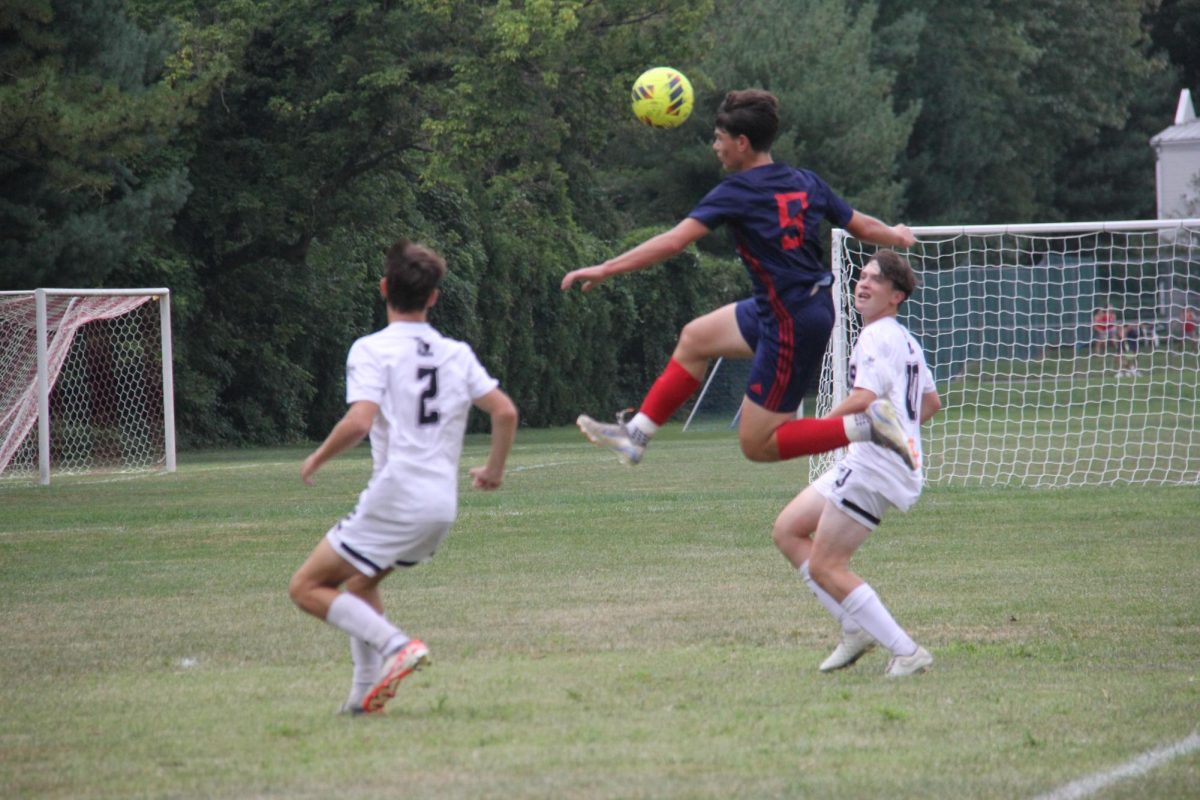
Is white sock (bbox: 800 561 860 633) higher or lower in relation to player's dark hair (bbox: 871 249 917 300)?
lower

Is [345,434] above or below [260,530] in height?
above

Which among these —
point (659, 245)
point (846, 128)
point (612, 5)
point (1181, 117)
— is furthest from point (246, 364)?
point (1181, 117)

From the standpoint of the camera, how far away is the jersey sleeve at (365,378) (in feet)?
20.0

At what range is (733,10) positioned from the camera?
5491 cm

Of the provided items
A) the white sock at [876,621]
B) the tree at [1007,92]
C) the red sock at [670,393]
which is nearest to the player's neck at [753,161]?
the red sock at [670,393]

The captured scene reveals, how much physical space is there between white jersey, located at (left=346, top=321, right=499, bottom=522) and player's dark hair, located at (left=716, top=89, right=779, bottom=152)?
5.97ft

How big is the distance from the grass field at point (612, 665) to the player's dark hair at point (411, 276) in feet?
5.21

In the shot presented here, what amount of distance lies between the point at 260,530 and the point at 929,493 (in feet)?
22.9

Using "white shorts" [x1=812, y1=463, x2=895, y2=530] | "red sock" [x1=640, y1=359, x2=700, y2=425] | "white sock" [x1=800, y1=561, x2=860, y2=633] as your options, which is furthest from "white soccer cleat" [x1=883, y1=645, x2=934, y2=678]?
"red sock" [x1=640, y1=359, x2=700, y2=425]

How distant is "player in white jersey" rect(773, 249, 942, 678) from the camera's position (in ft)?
23.6

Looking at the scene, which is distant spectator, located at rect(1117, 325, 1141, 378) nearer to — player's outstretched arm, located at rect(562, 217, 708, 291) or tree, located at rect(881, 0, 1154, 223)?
player's outstretched arm, located at rect(562, 217, 708, 291)

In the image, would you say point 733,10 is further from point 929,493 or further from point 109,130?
point 929,493

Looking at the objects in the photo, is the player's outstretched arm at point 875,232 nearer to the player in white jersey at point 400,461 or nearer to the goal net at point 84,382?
the player in white jersey at point 400,461

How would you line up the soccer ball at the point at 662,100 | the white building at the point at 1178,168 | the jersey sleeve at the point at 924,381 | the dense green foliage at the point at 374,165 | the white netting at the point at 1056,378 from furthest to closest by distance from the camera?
1. the white building at the point at 1178,168
2. the dense green foliage at the point at 374,165
3. the white netting at the point at 1056,378
4. the soccer ball at the point at 662,100
5. the jersey sleeve at the point at 924,381
